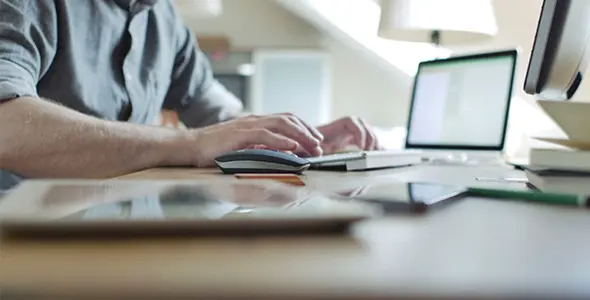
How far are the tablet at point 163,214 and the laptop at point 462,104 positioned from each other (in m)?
0.97

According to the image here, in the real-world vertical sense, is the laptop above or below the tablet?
below

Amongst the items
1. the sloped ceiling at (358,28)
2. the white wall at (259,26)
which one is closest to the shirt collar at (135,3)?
the sloped ceiling at (358,28)

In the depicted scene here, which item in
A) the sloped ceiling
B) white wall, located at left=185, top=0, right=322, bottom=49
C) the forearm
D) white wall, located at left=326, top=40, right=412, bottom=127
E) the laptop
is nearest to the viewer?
the forearm

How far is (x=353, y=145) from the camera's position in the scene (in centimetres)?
130

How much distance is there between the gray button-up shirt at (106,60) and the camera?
3.40 ft

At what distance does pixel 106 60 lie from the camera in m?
1.31

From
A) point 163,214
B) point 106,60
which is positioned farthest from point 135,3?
point 163,214

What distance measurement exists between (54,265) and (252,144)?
0.66 metres

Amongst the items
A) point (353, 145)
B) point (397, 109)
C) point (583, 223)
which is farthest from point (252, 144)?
point (397, 109)

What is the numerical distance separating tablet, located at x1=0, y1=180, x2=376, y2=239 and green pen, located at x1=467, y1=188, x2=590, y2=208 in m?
0.19

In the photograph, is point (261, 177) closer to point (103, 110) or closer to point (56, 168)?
point (56, 168)

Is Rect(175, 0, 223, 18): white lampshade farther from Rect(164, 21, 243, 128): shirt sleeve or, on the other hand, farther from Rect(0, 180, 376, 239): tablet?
Rect(0, 180, 376, 239): tablet

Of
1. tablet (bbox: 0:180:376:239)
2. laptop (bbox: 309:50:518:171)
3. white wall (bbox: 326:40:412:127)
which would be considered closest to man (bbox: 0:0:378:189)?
laptop (bbox: 309:50:518:171)

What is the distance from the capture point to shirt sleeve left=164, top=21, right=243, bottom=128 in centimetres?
167
